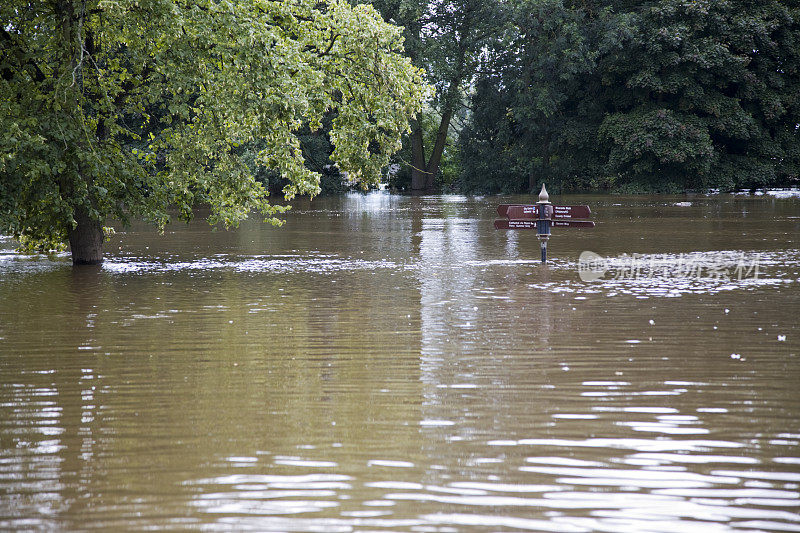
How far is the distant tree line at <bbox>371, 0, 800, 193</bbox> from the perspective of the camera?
5162 centimetres

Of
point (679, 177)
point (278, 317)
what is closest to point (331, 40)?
point (278, 317)

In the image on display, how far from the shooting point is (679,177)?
53.7m

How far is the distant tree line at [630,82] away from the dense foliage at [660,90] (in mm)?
78

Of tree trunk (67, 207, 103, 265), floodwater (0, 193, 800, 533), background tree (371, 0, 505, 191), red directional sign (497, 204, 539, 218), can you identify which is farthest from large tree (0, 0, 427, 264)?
background tree (371, 0, 505, 191)

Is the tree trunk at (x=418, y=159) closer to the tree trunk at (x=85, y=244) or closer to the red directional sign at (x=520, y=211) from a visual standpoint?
the tree trunk at (x=85, y=244)

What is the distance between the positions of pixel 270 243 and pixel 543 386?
17.4m

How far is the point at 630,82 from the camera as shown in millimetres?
52750

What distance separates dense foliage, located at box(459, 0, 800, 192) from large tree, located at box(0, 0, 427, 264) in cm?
3649

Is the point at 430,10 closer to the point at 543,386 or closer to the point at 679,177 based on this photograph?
the point at 679,177

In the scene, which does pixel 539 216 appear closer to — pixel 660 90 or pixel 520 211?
pixel 520 211

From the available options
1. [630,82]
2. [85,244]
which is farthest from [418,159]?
[85,244]

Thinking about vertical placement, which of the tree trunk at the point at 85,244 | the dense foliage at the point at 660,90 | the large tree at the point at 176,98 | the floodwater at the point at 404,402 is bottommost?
the floodwater at the point at 404,402

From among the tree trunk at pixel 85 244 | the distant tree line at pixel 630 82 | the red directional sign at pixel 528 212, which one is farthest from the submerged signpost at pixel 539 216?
the distant tree line at pixel 630 82

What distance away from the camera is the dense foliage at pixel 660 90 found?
51.5 meters
